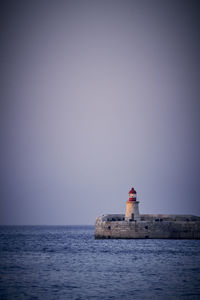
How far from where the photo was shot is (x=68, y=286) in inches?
863

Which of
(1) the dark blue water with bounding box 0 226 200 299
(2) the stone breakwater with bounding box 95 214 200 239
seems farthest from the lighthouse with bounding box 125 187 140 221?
(1) the dark blue water with bounding box 0 226 200 299

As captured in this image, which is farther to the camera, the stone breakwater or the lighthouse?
the lighthouse

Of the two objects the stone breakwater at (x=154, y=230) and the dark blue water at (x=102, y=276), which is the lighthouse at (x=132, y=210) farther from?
the dark blue water at (x=102, y=276)

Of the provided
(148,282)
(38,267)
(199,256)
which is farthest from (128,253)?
(148,282)

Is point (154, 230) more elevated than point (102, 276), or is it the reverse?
point (154, 230)

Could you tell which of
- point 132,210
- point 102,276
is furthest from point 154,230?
point 102,276

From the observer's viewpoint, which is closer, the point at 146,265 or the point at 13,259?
the point at 146,265

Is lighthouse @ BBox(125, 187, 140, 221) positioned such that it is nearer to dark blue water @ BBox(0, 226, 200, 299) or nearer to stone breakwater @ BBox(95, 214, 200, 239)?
stone breakwater @ BBox(95, 214, 200, 239)

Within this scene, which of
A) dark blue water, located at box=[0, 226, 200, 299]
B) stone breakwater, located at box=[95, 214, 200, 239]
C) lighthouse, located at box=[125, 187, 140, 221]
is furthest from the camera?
lighthouse, located at box=[125, 187, 140, 221]

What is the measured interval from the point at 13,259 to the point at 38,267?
575cm

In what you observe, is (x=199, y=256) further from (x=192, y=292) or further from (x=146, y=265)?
(x=192, y=292)

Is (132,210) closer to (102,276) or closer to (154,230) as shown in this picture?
(154,230)

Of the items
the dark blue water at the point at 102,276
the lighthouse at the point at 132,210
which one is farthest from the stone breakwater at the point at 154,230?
the dark blue water at the point at 102,276

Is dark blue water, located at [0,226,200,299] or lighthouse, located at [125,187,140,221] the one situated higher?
lighthouse, located at [125,187,140,221]
